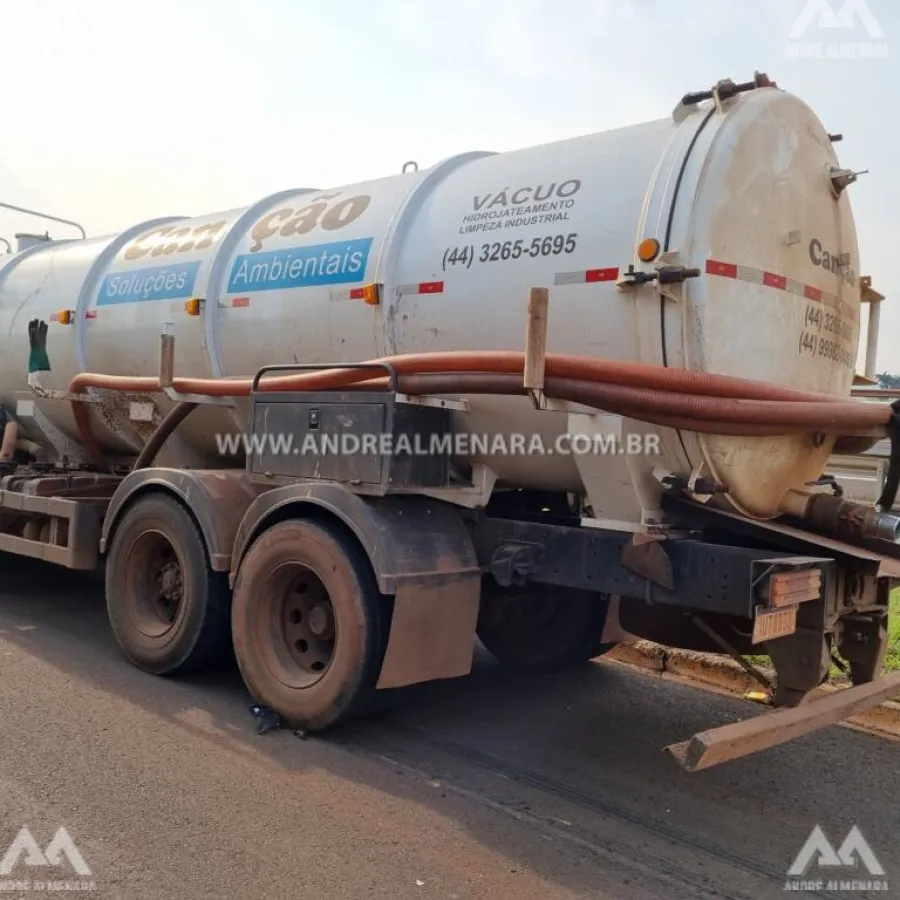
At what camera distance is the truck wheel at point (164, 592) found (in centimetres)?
537

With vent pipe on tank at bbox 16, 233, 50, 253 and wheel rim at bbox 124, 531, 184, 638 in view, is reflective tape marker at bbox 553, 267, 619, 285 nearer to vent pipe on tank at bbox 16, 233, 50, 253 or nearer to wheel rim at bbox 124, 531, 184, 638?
wheel rim at bbox 124, 531, 184, 638

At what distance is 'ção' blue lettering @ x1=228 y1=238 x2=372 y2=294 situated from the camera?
5160 millimetres

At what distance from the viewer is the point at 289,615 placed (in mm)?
5035

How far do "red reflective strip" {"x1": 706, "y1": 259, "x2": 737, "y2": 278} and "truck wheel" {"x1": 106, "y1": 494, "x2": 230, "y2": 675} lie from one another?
3173 millimetres

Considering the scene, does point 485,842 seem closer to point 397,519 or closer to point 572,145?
point 397,519

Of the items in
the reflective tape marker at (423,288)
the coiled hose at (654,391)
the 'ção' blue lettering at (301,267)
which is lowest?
the coiled hose at (654,391)

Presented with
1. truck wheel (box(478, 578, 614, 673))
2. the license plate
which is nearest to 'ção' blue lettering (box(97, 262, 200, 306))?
truck wheel (box(478, 578, 614, 673))

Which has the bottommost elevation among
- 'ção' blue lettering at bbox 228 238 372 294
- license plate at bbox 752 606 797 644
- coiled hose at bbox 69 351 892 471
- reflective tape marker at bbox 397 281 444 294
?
license plate at bbox 752 606 797 644

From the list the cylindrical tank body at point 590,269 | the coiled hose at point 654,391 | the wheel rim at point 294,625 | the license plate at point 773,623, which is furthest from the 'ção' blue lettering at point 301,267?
the license plate at point 773,623

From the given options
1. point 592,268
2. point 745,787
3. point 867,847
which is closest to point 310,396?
point 592,268

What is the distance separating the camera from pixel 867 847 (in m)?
3.82

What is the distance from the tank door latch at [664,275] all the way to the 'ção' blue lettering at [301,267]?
165 centimetres

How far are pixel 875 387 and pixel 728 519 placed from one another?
2309 millimetres

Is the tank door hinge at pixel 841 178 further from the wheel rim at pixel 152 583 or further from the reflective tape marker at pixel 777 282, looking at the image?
the wheel rim at pixel 152 583
